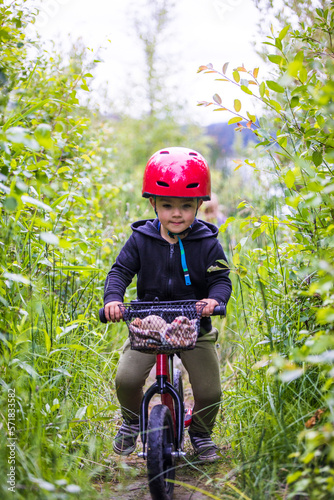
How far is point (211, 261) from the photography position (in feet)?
9.78

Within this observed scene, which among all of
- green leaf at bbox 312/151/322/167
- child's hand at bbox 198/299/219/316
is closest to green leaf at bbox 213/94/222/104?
green leaf at bbox 312/151/322/167

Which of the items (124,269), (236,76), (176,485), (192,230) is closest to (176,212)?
(192,230)

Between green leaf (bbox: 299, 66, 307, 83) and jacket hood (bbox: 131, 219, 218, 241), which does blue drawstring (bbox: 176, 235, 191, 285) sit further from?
green leaf (bbox: 299, 66, 307, 83)

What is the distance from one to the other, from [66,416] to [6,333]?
54cm

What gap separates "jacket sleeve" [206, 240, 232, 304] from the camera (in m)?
2.71

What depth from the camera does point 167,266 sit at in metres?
2.93

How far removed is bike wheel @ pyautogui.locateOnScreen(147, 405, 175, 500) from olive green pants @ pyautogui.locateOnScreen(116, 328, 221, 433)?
1.80 feet

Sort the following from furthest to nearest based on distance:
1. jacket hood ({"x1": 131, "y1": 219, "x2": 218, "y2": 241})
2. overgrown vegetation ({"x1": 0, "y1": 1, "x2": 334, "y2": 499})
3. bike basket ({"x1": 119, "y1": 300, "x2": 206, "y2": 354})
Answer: jacket hood ({"x1": 131, "y1": 219, "x2": 218, "y2": 241}) → bike basket ({"x1": 119, "y1": 300, "x2": 206, "y2": 354}) → overgrown vegetation ({"x1": 0, "y1": 1, "x2": 334, "y2": 499})

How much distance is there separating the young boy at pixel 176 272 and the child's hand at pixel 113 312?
19 centimetres

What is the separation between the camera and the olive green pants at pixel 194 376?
2.84m

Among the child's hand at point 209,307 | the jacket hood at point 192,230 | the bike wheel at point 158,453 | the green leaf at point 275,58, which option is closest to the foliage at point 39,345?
the bike wheel at point 158,453

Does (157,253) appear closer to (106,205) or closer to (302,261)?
(302,261)

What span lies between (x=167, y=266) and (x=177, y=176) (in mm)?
548

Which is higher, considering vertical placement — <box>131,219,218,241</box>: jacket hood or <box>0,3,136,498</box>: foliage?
<box>131,219,218,241</box>: jacket hood
